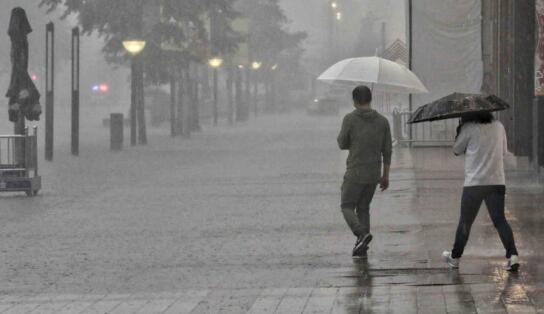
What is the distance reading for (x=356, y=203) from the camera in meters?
13.7

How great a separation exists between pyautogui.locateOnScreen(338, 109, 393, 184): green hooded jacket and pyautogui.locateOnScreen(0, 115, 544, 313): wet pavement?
0.78 metres

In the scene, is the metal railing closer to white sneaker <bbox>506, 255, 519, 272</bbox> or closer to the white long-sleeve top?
the white long-sleeve top

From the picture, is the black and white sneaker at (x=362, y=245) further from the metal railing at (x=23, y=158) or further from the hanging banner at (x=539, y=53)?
the metal railing at (x=23, y=158)

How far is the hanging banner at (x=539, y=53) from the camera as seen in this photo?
23266 millimetres

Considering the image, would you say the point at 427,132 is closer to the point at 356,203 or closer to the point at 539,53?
the point at 539,53

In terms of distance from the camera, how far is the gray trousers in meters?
13.5

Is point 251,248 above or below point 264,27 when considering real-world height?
below

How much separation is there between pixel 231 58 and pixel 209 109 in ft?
44.8

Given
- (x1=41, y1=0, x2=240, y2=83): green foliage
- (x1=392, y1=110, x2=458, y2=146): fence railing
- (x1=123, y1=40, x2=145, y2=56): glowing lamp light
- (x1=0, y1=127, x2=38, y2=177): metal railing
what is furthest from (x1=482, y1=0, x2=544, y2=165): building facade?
Answer: (x1=41, y1=0, x2=240, y2=83): green foliage

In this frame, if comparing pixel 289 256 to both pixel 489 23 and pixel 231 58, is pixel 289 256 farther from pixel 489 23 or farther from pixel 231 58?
→ pixel 231 58

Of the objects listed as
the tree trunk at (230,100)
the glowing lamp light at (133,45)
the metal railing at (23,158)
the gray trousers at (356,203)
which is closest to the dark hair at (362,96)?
the gray trousers at (356,203)

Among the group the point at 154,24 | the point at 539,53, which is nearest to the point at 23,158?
the point at 539,53

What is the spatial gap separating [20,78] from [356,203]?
16171 mm

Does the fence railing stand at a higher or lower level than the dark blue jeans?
higher
